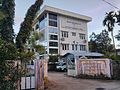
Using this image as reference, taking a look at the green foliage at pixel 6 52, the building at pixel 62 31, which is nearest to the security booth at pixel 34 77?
the green foliage at pixel 6 52

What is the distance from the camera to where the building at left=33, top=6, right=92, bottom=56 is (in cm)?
5644

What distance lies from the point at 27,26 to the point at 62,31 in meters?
44.8

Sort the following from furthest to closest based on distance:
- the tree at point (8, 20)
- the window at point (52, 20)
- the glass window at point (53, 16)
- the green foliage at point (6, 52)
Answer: the glass window at point (53, 16)
the window at point (52, 20)
the tree at point (8, 20)
the green foliage at point (6, 52)

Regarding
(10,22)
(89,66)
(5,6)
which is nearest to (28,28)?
(10,22)

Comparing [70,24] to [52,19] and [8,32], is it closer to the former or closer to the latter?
[52,19]

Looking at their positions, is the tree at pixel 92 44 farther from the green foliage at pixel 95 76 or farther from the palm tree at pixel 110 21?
the green foliage at pixel 95 76

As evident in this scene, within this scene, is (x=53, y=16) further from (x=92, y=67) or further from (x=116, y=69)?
(x=116, y=69)

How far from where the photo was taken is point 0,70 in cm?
789

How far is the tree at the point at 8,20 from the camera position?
14320mm

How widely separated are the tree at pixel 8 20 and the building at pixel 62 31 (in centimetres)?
3889

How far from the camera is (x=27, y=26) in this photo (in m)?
15.1

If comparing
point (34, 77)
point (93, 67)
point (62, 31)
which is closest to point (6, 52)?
point (34, 77)

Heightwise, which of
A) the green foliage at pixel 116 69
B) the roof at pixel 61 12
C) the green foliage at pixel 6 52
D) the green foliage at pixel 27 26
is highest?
the roof at pixel 61 12

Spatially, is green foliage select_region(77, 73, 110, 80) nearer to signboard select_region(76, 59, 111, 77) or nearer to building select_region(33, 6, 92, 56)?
signboard select_region(76, 59, 111, 77)
